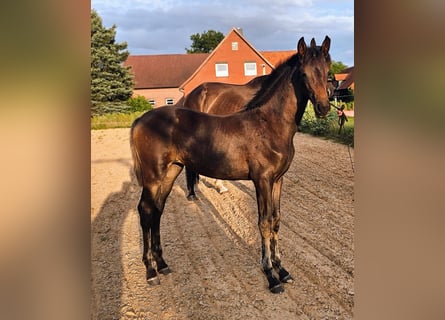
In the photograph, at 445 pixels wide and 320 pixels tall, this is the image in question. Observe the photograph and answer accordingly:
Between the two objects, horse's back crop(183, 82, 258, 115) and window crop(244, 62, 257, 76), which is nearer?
horse's back crop(183, 82, 258, 115)

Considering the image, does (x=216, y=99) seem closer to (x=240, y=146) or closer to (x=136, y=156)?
(x=136, y=156)

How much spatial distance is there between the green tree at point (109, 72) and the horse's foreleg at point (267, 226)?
17642 mm

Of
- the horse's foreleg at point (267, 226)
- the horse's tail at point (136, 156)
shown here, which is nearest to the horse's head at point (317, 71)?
the horse's foreleg at point (267, 226)

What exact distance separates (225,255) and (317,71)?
200 cm

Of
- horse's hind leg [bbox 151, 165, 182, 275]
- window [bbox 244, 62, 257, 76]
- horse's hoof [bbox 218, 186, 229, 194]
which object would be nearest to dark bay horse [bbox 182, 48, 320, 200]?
horse's hoof [bbox 218, 186, 229, 194]

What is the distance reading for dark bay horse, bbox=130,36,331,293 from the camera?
107 inches

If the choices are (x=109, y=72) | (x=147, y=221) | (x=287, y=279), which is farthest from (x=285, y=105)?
(x=109, y=72)

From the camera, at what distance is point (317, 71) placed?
2.46 m

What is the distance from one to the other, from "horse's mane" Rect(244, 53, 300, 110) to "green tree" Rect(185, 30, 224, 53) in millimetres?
40672

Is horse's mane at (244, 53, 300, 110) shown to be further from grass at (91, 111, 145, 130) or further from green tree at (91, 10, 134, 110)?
green tree at (91, 10, 134, 110)

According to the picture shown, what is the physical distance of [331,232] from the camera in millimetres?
3918

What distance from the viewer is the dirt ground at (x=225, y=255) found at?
99.6 inches
